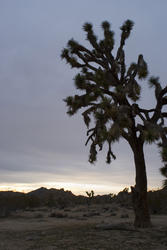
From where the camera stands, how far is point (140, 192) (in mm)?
10875

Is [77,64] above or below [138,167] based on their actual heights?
above

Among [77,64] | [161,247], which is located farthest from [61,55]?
[161,247]

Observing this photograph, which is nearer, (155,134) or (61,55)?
(155,134)

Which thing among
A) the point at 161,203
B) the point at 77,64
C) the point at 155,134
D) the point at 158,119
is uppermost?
the point at 77,64

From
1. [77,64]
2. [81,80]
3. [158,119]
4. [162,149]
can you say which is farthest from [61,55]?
[162,149]

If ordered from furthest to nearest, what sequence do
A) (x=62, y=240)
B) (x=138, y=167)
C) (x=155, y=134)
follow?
1. (x=138, y=167)
2. (x=155, y=134)
3. (x=62, y=240)

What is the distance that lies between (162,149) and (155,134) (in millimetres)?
639

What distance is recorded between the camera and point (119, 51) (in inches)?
494

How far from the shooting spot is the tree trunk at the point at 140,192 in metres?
10.7

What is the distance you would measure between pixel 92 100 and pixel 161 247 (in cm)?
534

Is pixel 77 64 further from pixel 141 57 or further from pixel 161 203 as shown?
pixel 161 203

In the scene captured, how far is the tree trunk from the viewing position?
1073 centimetres

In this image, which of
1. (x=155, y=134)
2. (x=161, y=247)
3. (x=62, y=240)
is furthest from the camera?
(x=155, y=134)

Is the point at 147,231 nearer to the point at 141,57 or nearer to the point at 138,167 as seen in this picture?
the point at 138,167
